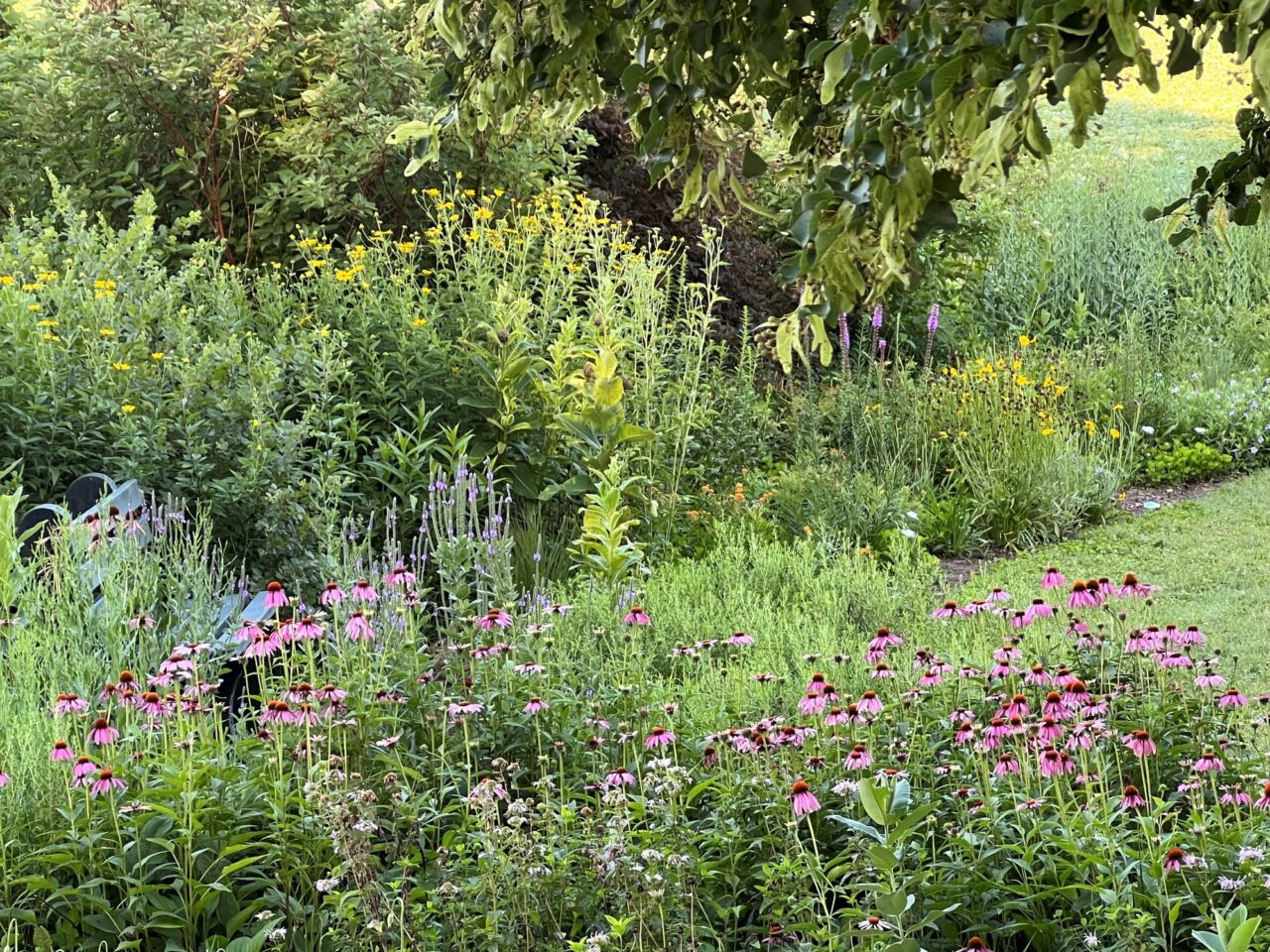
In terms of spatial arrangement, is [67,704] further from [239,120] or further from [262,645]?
[239,120]

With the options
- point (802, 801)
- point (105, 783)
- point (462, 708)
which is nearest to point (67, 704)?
point (105, 783)

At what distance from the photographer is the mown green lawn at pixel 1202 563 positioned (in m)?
5.39

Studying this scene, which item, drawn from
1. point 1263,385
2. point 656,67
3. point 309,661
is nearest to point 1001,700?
point 309,661

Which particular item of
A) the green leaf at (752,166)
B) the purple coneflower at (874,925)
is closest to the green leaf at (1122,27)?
the green leaf at (752,166)

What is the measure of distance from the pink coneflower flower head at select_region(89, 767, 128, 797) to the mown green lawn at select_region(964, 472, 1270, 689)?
11.6 ft

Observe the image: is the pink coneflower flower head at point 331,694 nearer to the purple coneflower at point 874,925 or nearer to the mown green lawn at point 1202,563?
the purple coneflower at point 874,925

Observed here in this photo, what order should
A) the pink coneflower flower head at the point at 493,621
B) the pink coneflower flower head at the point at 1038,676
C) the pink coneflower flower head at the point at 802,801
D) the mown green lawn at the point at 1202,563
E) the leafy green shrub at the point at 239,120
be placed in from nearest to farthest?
the pink coneflower flower head at the point at 802,801, the pink coneflower flower head at the point at 1038,676, the pink coneflower flower head at the point at 493,621, the mown green lawn at the point at 1202,563, the leafy green shrub at the point at 239,120

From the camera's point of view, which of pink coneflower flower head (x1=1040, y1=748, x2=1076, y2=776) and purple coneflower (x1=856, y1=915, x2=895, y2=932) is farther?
pink coneflower flower head (x1=1040, y1=748, x2=1076, y2=776)

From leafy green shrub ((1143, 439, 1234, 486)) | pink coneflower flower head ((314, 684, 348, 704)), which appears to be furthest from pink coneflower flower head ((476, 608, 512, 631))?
leafy green shrub ((1143, 439, 1234, 486))

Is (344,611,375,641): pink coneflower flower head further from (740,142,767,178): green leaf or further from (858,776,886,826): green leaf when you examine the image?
(740,142,767,178): green leaf

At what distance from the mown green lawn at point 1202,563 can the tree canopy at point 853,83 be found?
3.42 meters

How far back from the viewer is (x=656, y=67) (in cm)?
192

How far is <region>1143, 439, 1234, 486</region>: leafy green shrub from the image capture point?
25.0 feet

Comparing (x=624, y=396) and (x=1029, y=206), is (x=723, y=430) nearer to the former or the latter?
(x=624, y=396)
